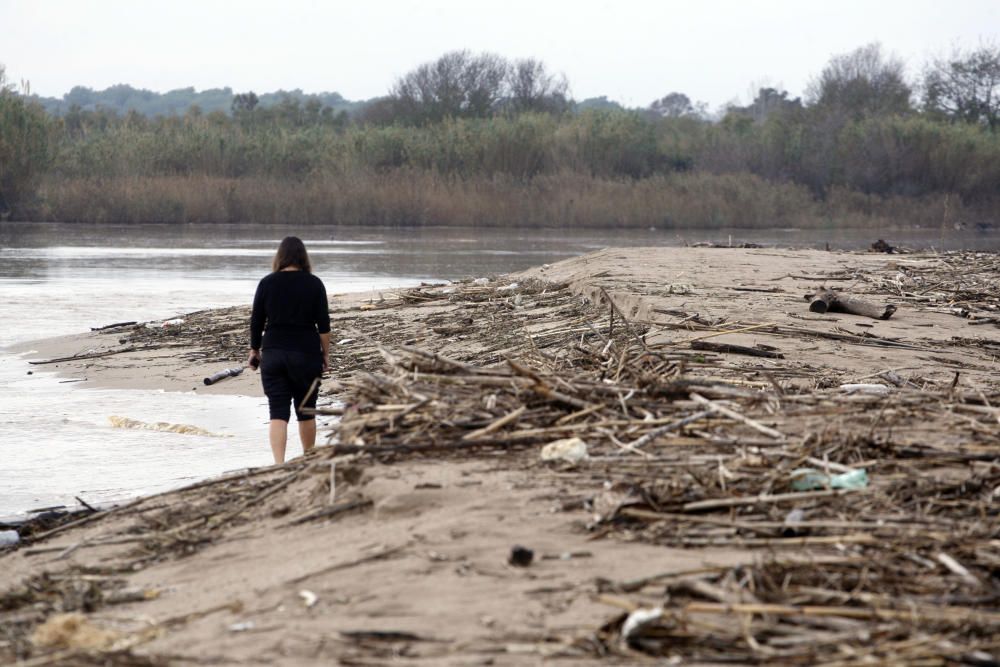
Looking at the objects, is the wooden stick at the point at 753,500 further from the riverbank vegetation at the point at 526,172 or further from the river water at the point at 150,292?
the riverbank vegetation at the point at 526,172

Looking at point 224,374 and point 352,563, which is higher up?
point 352,563

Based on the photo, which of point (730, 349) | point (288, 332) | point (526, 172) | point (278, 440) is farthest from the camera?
point (526, 172)

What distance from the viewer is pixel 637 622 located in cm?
336

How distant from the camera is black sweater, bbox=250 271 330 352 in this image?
7.18 metres

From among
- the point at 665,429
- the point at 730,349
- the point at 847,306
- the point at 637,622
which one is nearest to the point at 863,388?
the point at 730,349

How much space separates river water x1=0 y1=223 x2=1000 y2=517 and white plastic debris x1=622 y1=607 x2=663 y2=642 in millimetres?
4154

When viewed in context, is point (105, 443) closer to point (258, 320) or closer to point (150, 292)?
point (258, 320)

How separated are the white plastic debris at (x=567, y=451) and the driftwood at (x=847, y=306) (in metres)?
6.32

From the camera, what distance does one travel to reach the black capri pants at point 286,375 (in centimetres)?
721

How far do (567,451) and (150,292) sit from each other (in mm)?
16880

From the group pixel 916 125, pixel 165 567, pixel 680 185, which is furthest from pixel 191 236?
pixel 165 567

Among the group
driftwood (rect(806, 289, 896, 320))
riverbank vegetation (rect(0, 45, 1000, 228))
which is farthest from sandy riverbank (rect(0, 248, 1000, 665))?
riverbank vegetation (rect(0, 45, 1000, 228))

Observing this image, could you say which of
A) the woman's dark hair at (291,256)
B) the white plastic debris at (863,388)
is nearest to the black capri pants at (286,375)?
the woman's dark hair at (291,256)

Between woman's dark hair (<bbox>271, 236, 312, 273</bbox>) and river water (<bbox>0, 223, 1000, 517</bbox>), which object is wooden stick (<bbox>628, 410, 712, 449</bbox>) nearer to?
woman's dark hair (<bbox>271, 236, 312, 273</bbox>)
